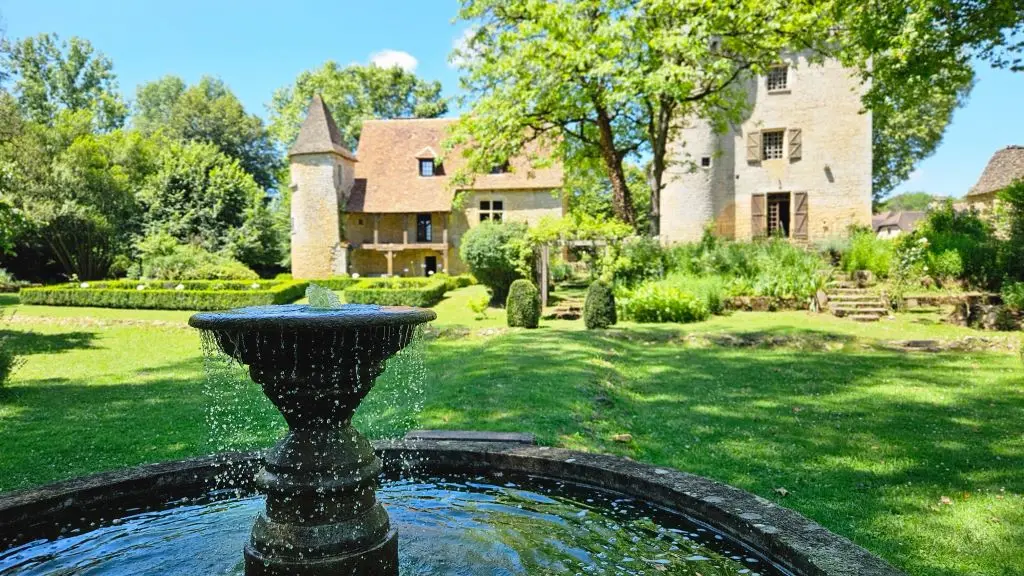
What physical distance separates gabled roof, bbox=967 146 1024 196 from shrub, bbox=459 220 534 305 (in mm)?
24298

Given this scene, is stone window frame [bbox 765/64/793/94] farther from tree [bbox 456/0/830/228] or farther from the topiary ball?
the topiary ball

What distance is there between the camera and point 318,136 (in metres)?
30.2

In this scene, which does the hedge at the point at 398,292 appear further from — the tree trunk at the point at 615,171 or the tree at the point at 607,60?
the tree trunk at the point at 615,171

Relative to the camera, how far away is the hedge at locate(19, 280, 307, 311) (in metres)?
20.5

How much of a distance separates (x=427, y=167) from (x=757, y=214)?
15.8 metres

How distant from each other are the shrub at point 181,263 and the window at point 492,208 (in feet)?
34.9

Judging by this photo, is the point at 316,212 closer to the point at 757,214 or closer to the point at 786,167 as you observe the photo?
the point at 757,214

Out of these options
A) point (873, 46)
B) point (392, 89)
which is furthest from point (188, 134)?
point (873, 46)

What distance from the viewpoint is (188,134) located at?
43.8m

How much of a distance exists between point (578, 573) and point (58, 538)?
304 centimetres

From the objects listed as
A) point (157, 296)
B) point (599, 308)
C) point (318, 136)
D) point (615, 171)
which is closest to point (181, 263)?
point (157, 296)

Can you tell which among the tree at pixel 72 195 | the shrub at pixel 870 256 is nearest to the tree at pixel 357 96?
the tree at pixel 72 195

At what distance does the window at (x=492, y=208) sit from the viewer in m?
30.8

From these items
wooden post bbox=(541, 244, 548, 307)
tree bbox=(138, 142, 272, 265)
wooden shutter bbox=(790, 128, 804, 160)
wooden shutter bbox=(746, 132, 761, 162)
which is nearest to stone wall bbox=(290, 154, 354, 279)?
tree bbox=(138, 142, 272, 265)
